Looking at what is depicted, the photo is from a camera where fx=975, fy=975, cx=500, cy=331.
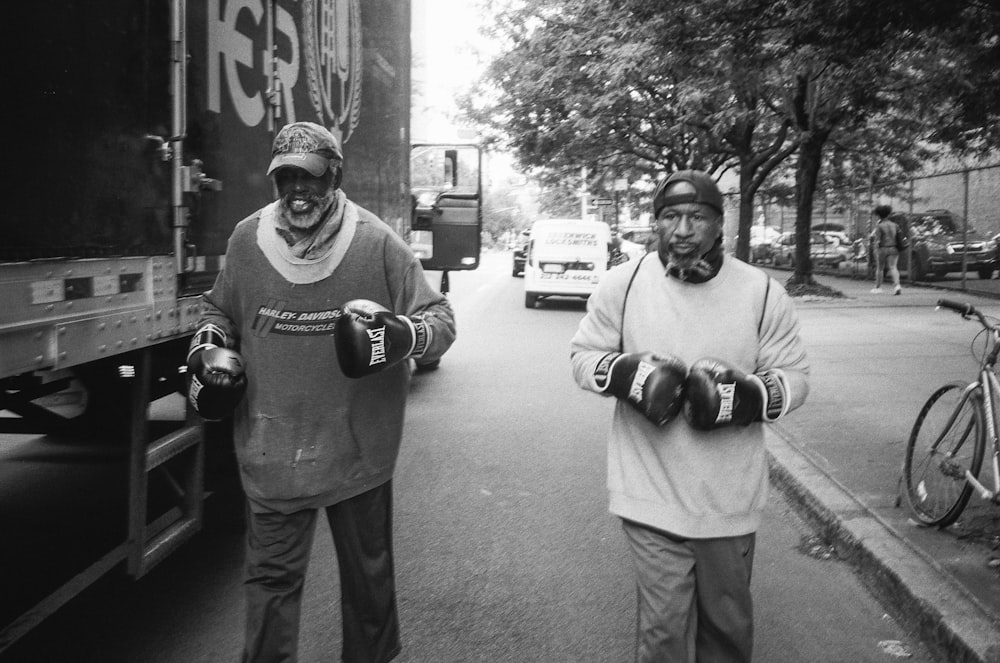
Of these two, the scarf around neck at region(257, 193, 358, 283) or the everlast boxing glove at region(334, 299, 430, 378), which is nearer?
the everlast boxing glove at region(334, 299, 430, 378)

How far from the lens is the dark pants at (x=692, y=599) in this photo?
8.91 feet

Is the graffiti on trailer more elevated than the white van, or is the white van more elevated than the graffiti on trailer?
the graffiti on trailer

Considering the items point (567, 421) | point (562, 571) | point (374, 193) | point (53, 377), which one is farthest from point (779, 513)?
point (53, 377)

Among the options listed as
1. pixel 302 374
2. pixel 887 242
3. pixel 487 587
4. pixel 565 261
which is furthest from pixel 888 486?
pixel 887 242

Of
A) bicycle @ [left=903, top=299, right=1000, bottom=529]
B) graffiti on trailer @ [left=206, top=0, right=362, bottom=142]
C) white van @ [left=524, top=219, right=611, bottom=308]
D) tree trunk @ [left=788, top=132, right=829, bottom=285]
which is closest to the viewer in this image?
graffiti on trailer @ [left=206, top=0, right=362, bottom=142]

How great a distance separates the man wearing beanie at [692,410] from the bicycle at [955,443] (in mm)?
2028

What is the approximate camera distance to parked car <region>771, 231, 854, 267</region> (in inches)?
1156

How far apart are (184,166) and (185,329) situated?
0.62 meters

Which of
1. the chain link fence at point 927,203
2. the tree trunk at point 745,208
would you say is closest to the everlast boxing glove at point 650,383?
the chain link fence at point 927,203

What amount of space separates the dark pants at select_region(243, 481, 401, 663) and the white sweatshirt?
0.79 metres

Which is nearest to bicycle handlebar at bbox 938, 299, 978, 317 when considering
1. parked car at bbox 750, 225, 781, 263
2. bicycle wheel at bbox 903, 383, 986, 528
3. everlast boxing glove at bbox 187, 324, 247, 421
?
bicycle wheel at bbox 903, 383, 986, 528

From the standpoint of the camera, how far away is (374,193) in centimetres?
727

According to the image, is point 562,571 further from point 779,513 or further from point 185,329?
point 185,329

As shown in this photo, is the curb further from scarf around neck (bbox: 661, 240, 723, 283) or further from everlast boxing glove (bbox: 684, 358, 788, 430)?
scarf around neck (bbox: 661, 240, 723, 283)
